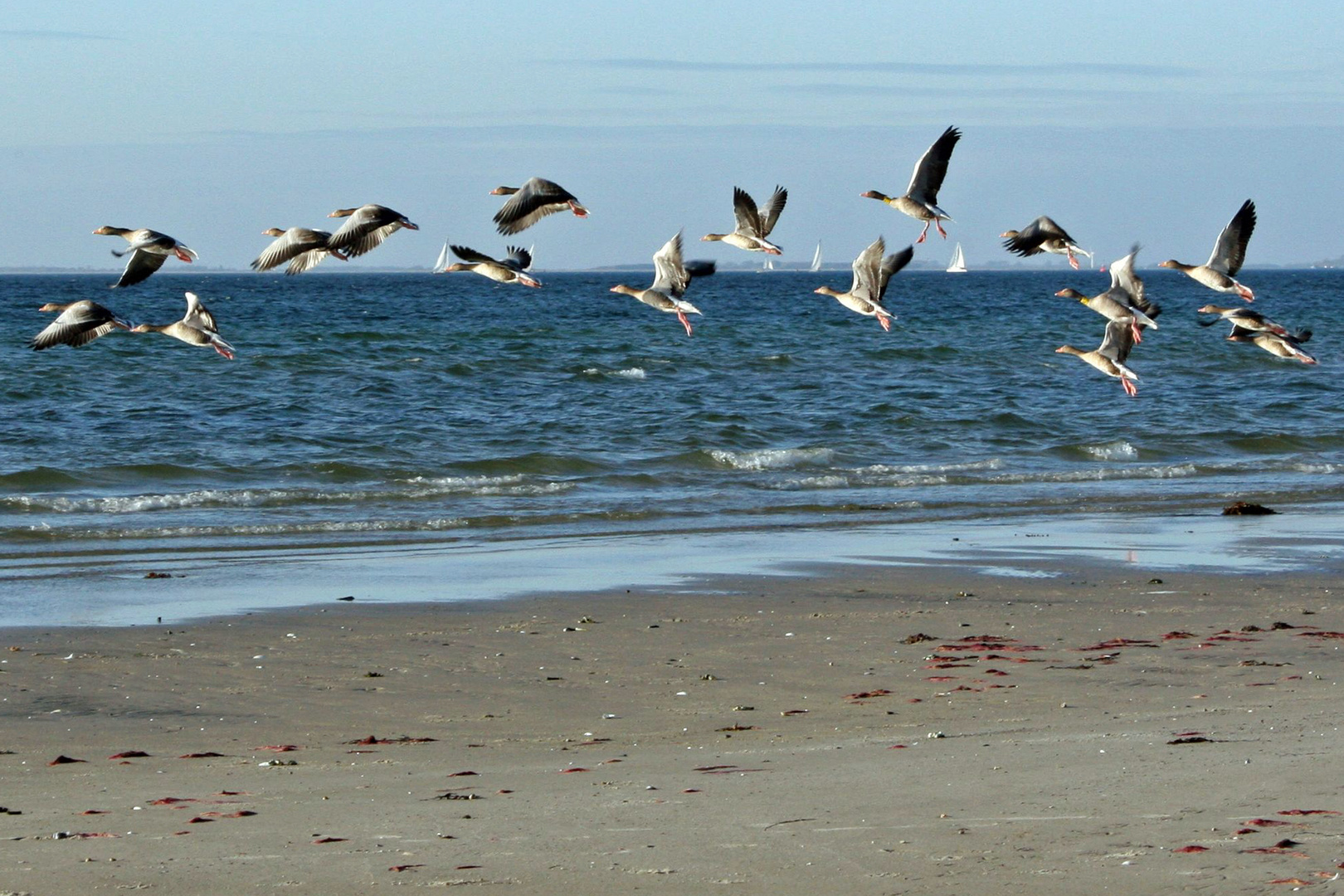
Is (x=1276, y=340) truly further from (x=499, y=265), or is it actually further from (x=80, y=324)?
(x=80, y=324)

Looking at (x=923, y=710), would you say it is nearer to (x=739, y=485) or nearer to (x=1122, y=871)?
(x=1122, y=871)

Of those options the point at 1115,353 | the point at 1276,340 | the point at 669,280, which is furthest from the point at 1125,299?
the point at 669,280

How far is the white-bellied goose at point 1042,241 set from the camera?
14.1m

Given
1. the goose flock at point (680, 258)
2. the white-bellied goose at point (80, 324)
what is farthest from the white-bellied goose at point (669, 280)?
the white-bellied goose at point (80, 324)

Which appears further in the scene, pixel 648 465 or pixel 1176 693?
pixel 648 465

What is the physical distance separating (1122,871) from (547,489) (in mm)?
15332

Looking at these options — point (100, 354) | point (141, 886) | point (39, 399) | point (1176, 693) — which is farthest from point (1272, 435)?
point (100, 354)

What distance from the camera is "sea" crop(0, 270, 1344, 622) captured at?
17.3 meters

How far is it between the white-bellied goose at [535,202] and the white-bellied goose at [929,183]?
289 cm

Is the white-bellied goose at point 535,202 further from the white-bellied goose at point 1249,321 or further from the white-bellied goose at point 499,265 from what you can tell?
the white-bellied goose at point 1249,321

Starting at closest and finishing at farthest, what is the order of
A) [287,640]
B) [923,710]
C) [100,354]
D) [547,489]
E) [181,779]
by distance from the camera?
[181,779] → [923,710] → [287,640] → [547,489] → [100,354]

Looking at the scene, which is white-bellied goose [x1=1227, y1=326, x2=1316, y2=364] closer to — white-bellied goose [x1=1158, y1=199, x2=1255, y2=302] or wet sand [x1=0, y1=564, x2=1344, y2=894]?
white-bellied goose [x1=1158, y1=199, x2=1255, y2=302]

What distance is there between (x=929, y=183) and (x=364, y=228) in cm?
496

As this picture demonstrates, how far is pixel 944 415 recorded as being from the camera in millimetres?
28672
